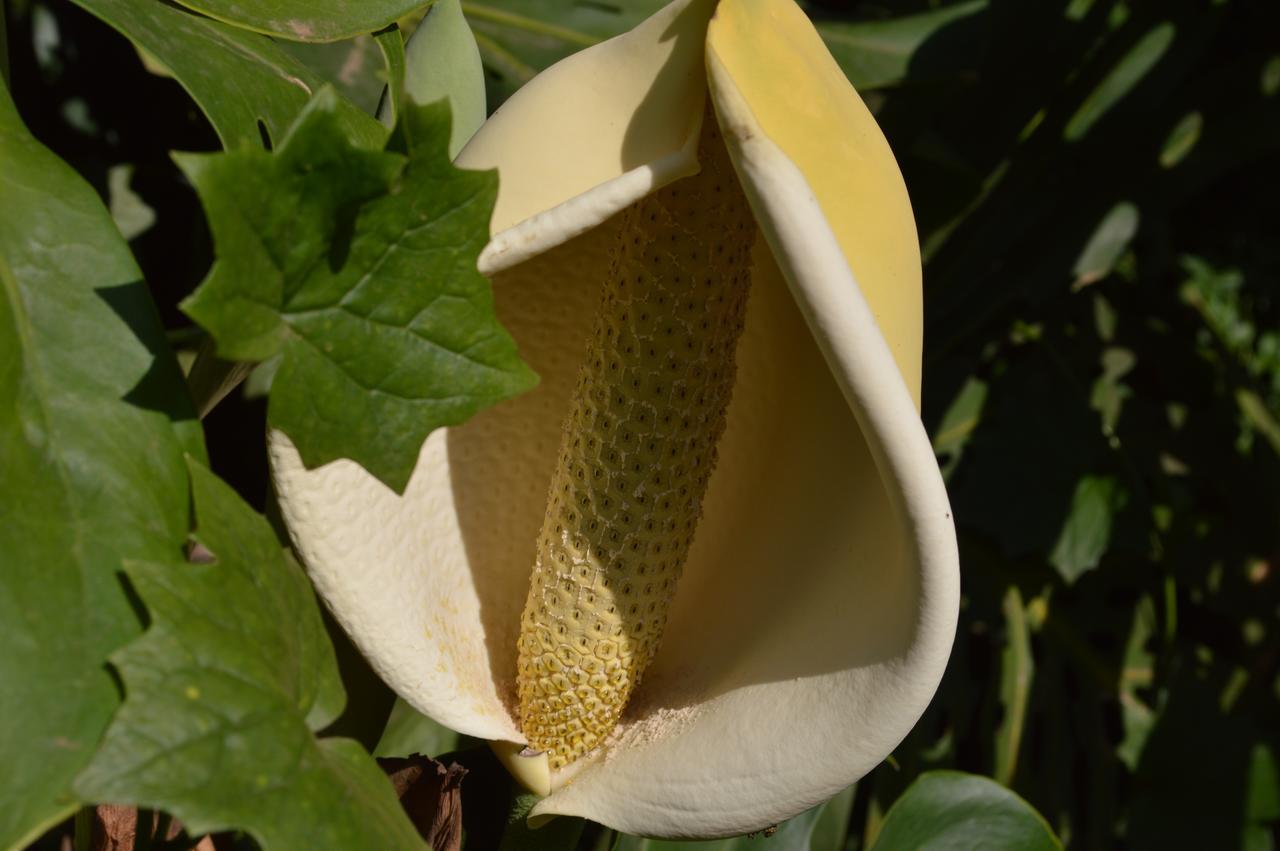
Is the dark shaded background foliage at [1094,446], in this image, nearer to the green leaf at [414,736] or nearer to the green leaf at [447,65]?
the green leaf at [414,736]

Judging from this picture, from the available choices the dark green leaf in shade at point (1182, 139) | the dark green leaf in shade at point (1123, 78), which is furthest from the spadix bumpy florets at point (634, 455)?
the dark green leaf in shade at point (1182, 139)

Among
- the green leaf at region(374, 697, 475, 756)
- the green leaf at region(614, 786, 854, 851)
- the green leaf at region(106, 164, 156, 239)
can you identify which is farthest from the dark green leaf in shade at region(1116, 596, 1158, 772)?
the green leaf at region(106, 164, 156, 239)

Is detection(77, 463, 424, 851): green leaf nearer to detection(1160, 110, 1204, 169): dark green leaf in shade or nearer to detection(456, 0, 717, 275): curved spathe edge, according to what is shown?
detection(456, 0, 717, 275): curved spathe edge

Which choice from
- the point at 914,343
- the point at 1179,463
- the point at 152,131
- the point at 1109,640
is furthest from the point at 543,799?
the point at 1179,463

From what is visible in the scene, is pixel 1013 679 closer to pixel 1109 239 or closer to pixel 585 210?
pixel 1109 239

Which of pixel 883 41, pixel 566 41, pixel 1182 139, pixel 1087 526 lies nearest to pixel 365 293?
pixel 566 41

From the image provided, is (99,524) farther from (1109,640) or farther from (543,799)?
(1109,640)
